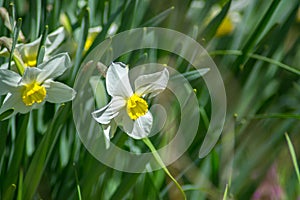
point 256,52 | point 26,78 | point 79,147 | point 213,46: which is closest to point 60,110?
point 26,78

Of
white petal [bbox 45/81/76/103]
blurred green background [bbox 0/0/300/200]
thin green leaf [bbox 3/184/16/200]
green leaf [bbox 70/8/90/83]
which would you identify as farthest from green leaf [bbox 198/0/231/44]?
thin green leaf [bbox 3/184/16/200]

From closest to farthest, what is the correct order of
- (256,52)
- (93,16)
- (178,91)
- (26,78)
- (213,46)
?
(26,78) → (178,91) → (93,16) → (256,52) → (213,46)

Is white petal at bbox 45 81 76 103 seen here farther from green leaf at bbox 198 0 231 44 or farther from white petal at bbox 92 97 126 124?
green leaf at bbox 198 0 231 44

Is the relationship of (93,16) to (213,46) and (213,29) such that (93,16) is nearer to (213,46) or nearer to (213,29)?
(213,29)

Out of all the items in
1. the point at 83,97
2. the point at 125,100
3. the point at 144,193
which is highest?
the point at 125,100

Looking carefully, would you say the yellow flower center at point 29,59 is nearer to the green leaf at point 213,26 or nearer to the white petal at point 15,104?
the white petal at point 15,104

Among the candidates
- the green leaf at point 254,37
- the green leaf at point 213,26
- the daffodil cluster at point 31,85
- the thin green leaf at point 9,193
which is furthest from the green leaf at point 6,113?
the green leaf at point 254,37
